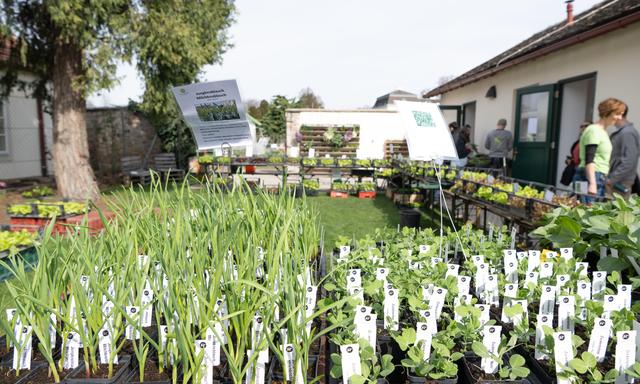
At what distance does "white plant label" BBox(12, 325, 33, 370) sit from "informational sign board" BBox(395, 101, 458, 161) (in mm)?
2325

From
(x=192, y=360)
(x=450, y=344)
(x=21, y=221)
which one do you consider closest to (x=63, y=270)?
(x=192, y=360)

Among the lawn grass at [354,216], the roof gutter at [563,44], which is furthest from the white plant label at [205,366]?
the roof gutter at [563,44]

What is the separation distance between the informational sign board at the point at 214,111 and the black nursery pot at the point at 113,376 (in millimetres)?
3481

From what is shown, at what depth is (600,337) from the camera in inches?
53.5

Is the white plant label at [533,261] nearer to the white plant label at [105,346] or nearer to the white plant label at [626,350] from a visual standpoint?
the white plant label at [626,350]

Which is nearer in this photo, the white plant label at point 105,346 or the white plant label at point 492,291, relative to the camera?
the white plant label at point 105,346

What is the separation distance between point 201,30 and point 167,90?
127cm

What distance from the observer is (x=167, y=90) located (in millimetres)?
8336

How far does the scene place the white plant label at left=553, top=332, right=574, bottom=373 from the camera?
1.24 metres

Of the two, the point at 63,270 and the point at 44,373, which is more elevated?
the point at 63,270

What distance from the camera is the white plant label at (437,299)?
157 cm

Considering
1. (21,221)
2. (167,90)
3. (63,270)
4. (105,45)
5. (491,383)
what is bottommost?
(21,221)

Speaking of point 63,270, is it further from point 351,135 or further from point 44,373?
point 351,135

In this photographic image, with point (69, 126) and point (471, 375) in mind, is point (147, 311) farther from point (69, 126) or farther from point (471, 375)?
point (69, 126)
